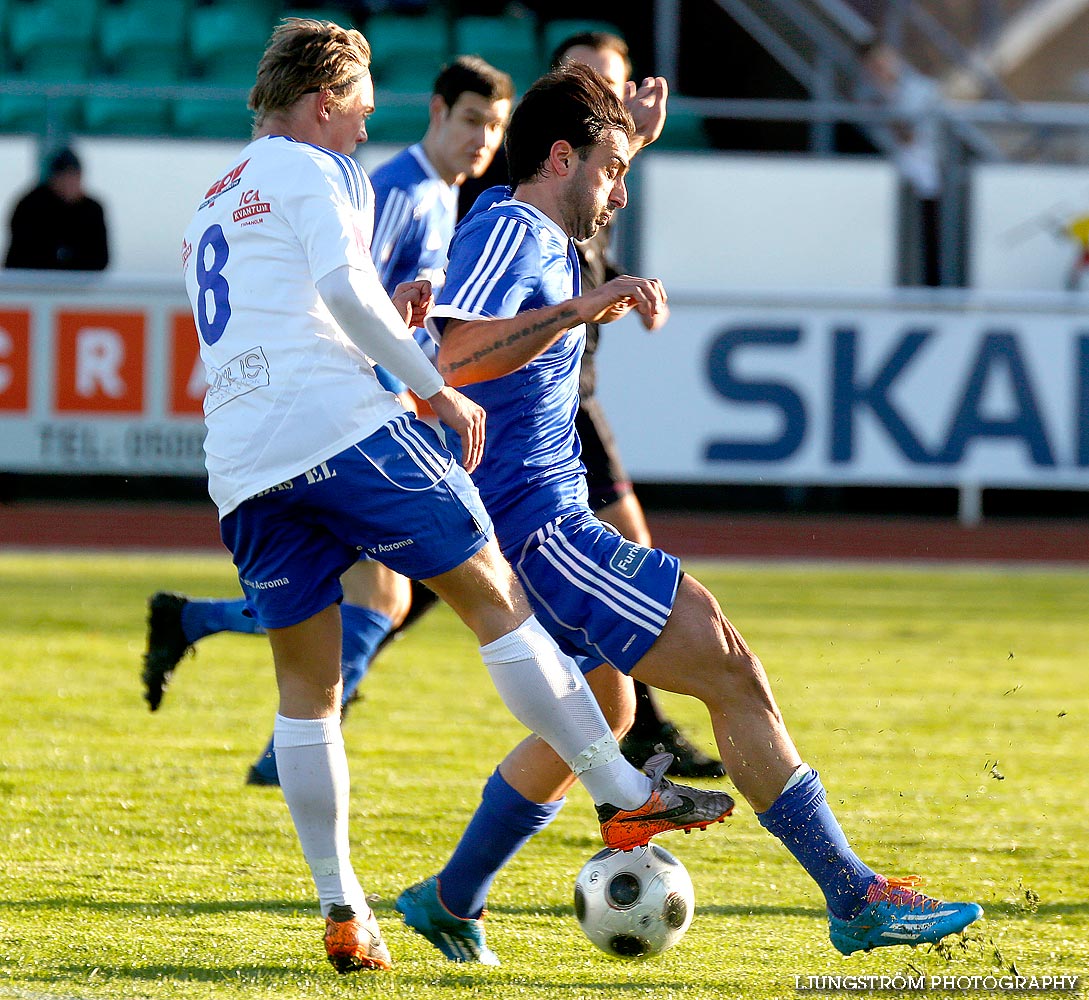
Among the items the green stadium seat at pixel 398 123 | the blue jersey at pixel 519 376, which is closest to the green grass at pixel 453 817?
the blue jersey at pixel 519 376

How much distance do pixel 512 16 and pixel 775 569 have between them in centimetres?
730

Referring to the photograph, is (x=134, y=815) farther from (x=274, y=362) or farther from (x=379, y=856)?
(x=274, y=362)

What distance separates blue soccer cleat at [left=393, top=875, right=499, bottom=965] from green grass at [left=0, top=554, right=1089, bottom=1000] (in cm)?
5

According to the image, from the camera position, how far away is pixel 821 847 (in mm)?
3371

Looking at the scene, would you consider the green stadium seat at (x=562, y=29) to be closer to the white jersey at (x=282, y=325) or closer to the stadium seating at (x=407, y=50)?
the stadium seating at (x=407, y=50)

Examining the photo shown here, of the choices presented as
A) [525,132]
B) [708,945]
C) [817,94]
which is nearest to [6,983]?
[708,945]

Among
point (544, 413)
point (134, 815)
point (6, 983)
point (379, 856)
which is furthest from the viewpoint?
point (134, 815)

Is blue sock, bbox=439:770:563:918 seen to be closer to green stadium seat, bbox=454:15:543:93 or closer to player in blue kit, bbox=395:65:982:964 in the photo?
player in blue kit, bbox=395:65:982:964

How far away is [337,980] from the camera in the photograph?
3410 millimetres

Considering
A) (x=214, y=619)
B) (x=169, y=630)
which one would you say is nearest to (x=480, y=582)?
(x=214, y=619)

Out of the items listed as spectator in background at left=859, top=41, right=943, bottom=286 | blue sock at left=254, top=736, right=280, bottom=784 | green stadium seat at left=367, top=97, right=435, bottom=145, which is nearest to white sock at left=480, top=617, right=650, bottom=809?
blue sock at left=254, top=736, right=280, bottom=784

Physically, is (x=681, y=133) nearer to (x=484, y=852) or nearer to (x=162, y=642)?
(x=162, y=642)

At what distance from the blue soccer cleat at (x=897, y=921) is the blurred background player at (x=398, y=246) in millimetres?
2077

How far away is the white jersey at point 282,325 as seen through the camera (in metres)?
3.31
